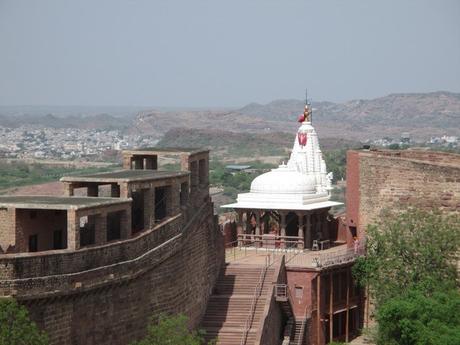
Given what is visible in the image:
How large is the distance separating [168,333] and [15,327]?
5.40m

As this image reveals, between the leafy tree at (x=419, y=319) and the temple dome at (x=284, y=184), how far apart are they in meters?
7.88

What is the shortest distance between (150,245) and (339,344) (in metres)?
7.91

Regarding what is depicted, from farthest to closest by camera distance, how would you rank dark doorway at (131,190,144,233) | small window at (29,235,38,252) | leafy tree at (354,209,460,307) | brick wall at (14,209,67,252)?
leafy tree at (354,209,460,307) → dark doorway at (131,190,144,233) → small window at (29,235,38,252) → brick wall at (14,209,67,252)

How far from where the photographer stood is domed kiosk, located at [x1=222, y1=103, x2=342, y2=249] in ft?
132

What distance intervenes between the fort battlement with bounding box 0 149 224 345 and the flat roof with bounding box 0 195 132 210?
2 cm

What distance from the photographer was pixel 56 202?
27.7 m

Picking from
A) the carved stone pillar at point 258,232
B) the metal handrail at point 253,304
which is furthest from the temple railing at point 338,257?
the carved stone pillar at point 258,232

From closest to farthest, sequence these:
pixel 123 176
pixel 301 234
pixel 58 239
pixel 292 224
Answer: pixel 58 239 → pixel 123 176 → pixel 301 234 → pixel 292 224

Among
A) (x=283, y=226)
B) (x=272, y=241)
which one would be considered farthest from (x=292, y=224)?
(x=272, y=241)

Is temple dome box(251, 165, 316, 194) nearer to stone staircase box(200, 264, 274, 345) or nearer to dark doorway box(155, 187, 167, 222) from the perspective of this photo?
stone staircase box(200, 264, 274, 345)

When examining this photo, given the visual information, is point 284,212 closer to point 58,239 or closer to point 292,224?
point 292,224

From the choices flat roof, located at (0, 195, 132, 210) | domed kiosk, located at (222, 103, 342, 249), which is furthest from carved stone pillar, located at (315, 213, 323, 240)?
flat roof, located at (0, 195, 132, 210)

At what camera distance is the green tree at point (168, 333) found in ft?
93.2

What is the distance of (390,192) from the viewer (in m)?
37.8
